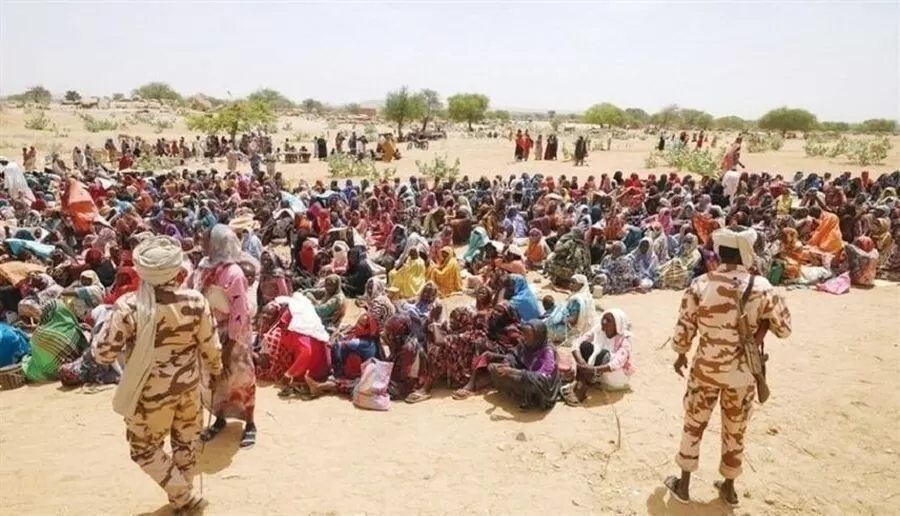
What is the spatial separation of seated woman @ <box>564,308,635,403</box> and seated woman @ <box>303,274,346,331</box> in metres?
2.70

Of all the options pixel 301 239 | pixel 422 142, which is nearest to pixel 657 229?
pixel 301 239

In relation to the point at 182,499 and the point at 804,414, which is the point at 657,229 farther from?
the point at 182,499

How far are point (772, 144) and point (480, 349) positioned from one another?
105 ft

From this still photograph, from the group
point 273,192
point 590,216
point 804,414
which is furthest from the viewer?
point 273,192

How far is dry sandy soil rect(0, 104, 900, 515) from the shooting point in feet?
12.8

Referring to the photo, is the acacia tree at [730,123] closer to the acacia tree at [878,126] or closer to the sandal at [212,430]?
the acacia tree at [878,126]

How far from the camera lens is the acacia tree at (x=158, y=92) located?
226 feet

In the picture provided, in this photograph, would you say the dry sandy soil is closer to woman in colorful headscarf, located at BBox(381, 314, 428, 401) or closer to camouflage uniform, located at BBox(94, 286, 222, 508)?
woman in colorful headscarf, located at BBox(381, 314, 428, 401)

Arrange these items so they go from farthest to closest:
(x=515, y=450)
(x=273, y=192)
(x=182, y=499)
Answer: (x=273, y=192), (x=515, y=450), (x=182, y=499)

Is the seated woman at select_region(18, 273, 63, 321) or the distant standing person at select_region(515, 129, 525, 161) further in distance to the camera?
the distant standing person at select_region(515, 129, 525, 161)

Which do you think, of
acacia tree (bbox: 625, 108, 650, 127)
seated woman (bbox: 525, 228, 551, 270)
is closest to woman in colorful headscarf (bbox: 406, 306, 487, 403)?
seated woman (bbox: 525, 228, 551, 270)

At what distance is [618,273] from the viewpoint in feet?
27.8

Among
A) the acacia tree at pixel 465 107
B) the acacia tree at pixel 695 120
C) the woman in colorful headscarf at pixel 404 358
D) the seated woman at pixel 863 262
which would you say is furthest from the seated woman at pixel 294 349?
the acacia tree at pixel 695 120

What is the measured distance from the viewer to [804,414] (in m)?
4.99
